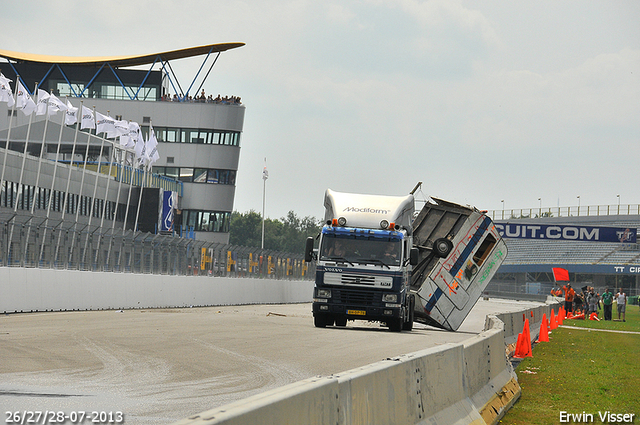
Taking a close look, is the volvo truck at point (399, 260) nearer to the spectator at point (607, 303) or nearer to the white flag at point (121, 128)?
the spectator at point (607, 303)

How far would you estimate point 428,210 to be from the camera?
25016 millimetres

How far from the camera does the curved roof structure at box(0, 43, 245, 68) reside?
7850 cm

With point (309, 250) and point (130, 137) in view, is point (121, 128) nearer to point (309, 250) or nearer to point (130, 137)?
point (130, 137)

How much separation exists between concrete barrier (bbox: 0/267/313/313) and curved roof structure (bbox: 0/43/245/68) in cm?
3841

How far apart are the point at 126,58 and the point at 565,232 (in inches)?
1706

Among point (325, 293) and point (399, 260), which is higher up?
point (399, 260)

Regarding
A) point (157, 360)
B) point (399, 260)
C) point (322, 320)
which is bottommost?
point (157, 360)

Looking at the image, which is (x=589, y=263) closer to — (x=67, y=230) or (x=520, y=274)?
(x=520, y=274)

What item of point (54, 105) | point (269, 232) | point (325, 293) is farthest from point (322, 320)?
point (269, 232)

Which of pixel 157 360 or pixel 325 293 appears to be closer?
pixel 157 360

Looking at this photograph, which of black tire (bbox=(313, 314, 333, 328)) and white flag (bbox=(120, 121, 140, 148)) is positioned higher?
white flag (bbox=(120, 121, 140, 148))

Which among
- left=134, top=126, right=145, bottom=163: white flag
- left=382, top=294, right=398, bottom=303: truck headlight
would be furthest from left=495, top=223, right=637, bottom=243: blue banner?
left=382, top=294, right=398, bottom=303: truck headlight

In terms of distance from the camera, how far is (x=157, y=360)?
41.8ft

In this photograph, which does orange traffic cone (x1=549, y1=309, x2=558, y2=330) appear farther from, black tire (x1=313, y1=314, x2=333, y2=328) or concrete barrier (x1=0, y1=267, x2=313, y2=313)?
concrete barrier (x1=0, y1=267, x2=313, y2=313)
